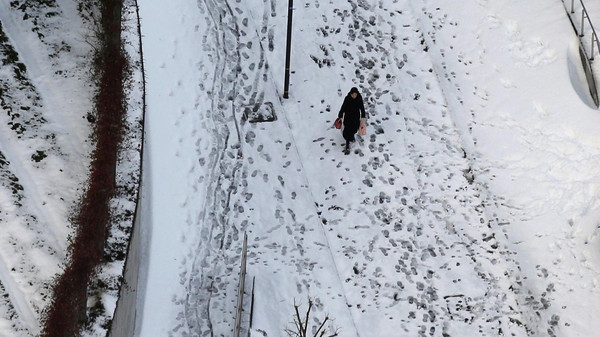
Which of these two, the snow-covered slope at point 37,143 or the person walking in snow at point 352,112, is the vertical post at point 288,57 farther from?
the snow-covered slope at point 37,143

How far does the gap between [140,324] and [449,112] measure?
7.14 meters

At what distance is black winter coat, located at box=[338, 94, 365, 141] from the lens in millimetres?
18527

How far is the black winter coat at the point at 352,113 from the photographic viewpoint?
60.8 feet

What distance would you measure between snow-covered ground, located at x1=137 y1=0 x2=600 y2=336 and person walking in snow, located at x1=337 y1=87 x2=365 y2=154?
544 mm

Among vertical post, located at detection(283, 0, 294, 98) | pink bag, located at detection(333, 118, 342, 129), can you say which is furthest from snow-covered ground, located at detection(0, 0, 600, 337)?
pink bag, located at detection(333, 118, 342, 129)

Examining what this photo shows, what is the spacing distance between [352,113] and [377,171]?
114 centimetres

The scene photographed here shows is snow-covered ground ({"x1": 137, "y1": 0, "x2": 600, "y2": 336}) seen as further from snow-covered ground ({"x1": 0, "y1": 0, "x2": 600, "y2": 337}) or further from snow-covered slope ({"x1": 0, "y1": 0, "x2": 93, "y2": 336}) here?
snow-covered slope ({"x1": 0, "y1": 0, "x2": 93, "y2": 336})

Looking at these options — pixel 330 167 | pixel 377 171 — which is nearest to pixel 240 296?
pixel 330 167

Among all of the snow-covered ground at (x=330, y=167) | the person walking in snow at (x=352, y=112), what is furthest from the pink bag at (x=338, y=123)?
the snow-covered ground at (x=330, y=167)

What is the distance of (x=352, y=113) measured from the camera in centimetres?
1853

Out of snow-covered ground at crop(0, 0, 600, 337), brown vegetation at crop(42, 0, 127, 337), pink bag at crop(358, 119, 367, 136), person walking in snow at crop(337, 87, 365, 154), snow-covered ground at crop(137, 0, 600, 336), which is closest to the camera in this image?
brown vegetation at crop(42, 0, 127, 337)

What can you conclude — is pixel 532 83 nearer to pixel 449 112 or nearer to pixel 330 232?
pixel 449 112

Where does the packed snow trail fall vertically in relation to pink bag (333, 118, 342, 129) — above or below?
below

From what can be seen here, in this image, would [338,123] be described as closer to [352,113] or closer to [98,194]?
[352,113]
